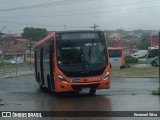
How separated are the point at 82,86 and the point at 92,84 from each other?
0.44 metres

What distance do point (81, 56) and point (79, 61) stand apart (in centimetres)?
24


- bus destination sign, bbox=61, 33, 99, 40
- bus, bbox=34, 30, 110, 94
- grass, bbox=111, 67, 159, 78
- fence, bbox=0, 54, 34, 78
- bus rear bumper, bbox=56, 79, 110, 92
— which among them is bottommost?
fence, bbox=0, 54, 34, 78

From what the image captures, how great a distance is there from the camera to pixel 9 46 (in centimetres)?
8806

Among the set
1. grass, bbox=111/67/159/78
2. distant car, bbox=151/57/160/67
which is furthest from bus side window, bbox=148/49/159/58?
grass, bbox=111/67/159/78

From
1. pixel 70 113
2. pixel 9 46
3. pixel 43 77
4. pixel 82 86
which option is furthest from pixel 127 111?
pixel 9 46

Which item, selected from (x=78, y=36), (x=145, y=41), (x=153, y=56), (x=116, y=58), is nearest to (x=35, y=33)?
(x=145, y=41)

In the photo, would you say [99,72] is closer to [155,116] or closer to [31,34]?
[155,116]

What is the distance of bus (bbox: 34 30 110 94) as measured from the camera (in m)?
16.5

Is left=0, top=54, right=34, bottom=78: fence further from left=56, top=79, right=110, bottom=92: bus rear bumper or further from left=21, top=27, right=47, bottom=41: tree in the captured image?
left=56, top=79, right=110, bottom=92: bus rear bumper

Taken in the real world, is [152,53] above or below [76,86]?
A: below

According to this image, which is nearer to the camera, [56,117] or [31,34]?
[56,117]

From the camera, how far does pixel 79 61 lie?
54.9 ft

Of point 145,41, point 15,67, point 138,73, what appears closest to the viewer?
point 138,73

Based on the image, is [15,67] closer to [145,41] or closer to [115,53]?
[115,53]
